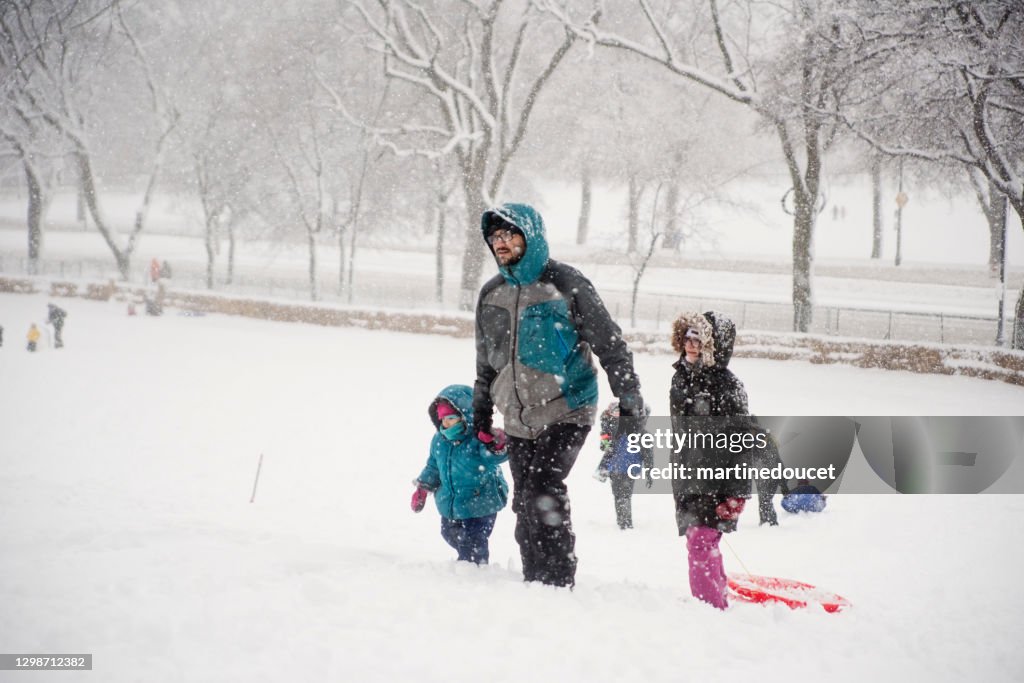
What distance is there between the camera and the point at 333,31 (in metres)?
26.4

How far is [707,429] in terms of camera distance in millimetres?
4156

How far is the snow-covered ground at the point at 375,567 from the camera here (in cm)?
308

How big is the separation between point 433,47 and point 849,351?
17.4 m

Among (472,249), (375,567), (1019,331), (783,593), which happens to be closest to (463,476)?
(375,567)

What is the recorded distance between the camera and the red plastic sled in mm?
4341

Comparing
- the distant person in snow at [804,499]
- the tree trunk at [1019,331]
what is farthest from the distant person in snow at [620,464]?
the tree trunk at [1019,331]

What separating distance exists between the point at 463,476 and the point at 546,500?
0.82 m

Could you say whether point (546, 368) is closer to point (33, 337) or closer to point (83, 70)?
point (33, 337)

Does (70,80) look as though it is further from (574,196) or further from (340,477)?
(574,196)

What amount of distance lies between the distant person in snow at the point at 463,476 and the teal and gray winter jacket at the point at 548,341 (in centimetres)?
60

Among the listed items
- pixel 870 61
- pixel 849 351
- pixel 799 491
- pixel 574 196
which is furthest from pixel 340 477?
pixel 574 196

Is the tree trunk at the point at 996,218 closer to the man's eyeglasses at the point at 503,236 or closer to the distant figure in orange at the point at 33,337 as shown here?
the man's eyeglasses at the point at 503,236

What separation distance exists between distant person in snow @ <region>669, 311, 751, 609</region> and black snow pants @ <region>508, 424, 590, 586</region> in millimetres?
682

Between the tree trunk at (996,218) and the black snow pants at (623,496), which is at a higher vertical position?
the tree trunk at (996,218)
